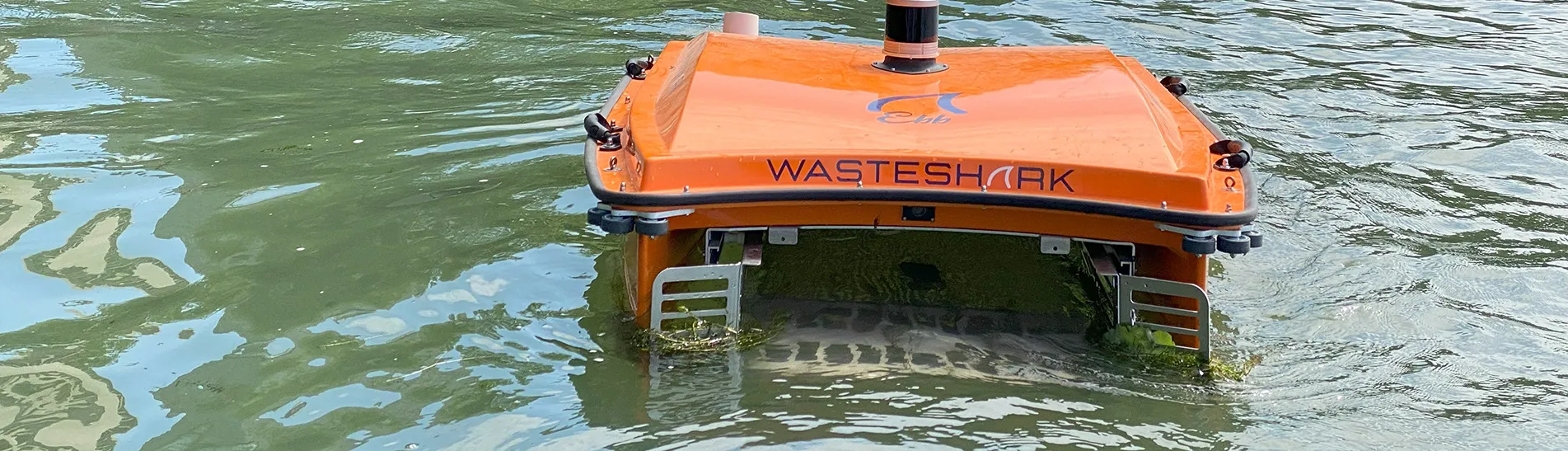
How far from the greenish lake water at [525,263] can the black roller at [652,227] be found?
0.42 meters

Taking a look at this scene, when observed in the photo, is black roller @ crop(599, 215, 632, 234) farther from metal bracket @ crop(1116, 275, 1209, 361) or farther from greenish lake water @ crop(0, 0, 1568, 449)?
metal bracket @ crop(1116, 275, 1209, 361)

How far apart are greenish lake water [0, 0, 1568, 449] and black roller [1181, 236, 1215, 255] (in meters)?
0.42

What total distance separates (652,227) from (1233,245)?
4.92ft

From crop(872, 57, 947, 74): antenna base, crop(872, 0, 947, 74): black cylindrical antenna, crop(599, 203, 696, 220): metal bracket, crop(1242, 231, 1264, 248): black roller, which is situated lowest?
crop(1242, 231, 1264, 248): black roller

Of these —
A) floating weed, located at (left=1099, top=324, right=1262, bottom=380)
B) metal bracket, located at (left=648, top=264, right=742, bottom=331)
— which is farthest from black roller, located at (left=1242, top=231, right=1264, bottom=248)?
metal bracket, located at (left=648, top=264, right=742, bottom=331)

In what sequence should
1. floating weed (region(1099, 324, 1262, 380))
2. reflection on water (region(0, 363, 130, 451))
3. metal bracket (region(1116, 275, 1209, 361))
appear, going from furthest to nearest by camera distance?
1. floating weed (region(1099, 324, 1262, 380))
2. metal bracket (region(1116, 275, 1209, 361))
3. reflection on water (region(0, 363, 130, 451))

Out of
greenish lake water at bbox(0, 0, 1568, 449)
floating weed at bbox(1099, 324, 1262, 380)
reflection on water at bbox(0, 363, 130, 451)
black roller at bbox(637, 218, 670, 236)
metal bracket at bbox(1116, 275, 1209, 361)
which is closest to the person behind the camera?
reflection on water at bbox(0, 363, 130, 451)

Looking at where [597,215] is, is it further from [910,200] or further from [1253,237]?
[1253,237]

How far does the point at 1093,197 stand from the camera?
3.51m

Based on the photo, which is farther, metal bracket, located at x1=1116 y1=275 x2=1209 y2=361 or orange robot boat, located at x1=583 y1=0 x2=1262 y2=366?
metal bracket, located at x1=1116 y1=275 x2=1209 y2=361

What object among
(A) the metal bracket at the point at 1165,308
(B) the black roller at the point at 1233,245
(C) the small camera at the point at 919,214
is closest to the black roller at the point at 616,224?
(C) the small camera at the point at 919,214

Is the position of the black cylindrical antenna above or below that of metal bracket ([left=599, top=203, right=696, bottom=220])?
above

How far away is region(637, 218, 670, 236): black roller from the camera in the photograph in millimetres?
3533

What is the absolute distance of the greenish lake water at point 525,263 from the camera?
3428 millimetres
